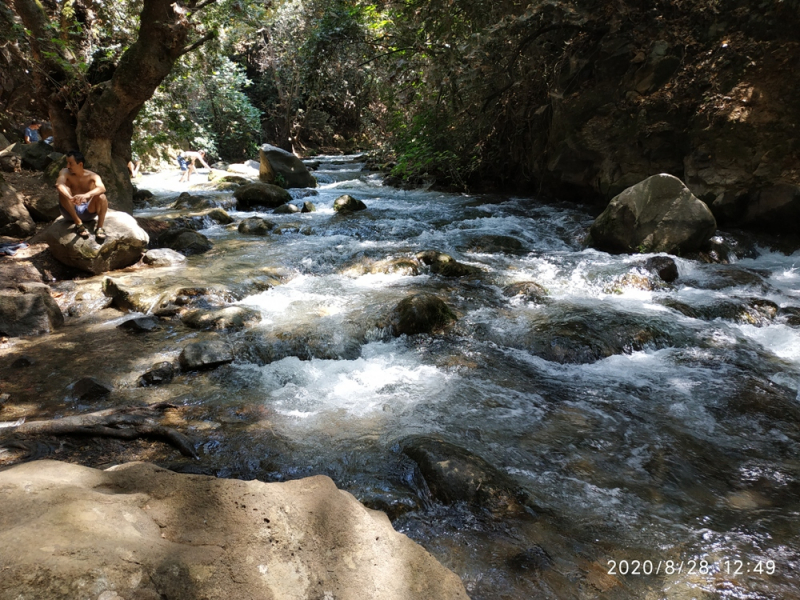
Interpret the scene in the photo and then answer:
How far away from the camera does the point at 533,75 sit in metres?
9.83

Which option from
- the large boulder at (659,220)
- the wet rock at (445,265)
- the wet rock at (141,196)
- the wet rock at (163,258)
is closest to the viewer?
the wet rock at (445,265)

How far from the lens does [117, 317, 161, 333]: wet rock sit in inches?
192

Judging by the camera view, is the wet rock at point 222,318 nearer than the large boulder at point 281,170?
Yes

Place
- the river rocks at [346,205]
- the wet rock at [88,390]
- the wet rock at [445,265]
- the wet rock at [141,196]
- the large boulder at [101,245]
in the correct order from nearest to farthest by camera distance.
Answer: the wet rock at [88,390], the large boulder at [101,245], the wet rock at [445,265], the river rocks at [346,205], the wet rock at [141,196]

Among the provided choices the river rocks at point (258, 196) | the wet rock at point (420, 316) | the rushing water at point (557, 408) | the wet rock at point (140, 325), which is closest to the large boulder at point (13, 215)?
the rushing water at point (557, 408)

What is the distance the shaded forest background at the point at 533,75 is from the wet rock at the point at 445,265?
407 cm

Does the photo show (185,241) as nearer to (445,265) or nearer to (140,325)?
(140,325)

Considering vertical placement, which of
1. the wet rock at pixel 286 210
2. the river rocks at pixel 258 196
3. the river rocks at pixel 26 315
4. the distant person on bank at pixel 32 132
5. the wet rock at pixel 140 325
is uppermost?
the distant person on bank at pixel 32 132

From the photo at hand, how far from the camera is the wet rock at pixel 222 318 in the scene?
4.92 meters

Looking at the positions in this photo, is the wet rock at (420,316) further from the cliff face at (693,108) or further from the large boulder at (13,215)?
the large boulder at (13,215)

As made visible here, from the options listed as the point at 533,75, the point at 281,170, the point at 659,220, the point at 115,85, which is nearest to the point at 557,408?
the point at 659,220

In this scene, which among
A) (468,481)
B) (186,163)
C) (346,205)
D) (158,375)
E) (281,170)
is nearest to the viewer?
(468,481)

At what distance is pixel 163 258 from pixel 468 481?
6216 millimetres

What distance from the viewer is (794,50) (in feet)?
22.7
